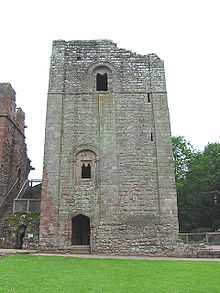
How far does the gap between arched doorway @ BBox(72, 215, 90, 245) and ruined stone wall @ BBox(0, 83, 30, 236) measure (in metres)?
4.48

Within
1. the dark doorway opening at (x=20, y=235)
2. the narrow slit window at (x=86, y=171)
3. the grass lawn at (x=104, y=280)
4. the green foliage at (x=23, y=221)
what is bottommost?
the grass lawn at (x=104, y=280)

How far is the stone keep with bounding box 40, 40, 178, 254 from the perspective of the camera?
19766mm

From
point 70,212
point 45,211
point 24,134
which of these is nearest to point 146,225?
point 70,212

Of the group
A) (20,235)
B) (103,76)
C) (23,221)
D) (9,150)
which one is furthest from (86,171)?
(9,150)

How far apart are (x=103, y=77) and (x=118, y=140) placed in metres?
4.99

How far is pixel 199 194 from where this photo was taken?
3778 cm

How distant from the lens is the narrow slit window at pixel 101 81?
23.8 m

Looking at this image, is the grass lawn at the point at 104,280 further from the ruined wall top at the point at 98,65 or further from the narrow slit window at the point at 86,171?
the ruined wall top at the point at 98,65

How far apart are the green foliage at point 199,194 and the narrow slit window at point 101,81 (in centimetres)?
1846

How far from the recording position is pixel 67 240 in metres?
19.6

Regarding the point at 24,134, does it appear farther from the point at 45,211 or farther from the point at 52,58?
the point at 45,211

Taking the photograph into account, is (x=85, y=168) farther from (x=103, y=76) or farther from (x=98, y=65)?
(x=98, y=65)

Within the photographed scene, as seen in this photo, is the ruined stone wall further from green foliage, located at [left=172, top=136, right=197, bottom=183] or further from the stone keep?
green foliage, located at [left=172, top=136, right=197, bottom=183]

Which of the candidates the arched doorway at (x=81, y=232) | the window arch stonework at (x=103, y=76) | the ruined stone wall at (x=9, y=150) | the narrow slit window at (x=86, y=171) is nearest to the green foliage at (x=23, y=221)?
the ruined stone wall at (x=9, y=150)
